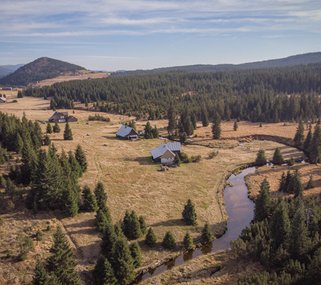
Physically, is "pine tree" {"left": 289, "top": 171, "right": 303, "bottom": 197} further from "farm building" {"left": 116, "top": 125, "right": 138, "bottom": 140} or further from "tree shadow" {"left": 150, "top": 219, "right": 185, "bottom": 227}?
"farm building" {"left": 116, "top": 125, "right": 138, "bottom": 140}

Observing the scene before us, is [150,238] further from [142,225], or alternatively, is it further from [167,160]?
[167,160]

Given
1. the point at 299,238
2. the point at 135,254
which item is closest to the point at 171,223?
the point at 135,254

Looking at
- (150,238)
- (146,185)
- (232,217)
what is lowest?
(232,217)

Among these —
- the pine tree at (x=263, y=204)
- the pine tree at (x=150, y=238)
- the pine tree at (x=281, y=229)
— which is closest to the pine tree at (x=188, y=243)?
the pine tree at (x=150, y=238)

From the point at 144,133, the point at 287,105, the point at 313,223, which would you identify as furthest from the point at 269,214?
the point at 287,105

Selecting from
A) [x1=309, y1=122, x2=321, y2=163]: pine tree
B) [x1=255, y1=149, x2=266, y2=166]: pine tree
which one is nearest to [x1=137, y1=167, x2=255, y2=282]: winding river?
[x1=255, y1=149, x2=266, y2=166]: pine tree

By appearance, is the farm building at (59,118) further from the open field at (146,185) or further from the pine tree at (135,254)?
the pine tree at (135,254)
